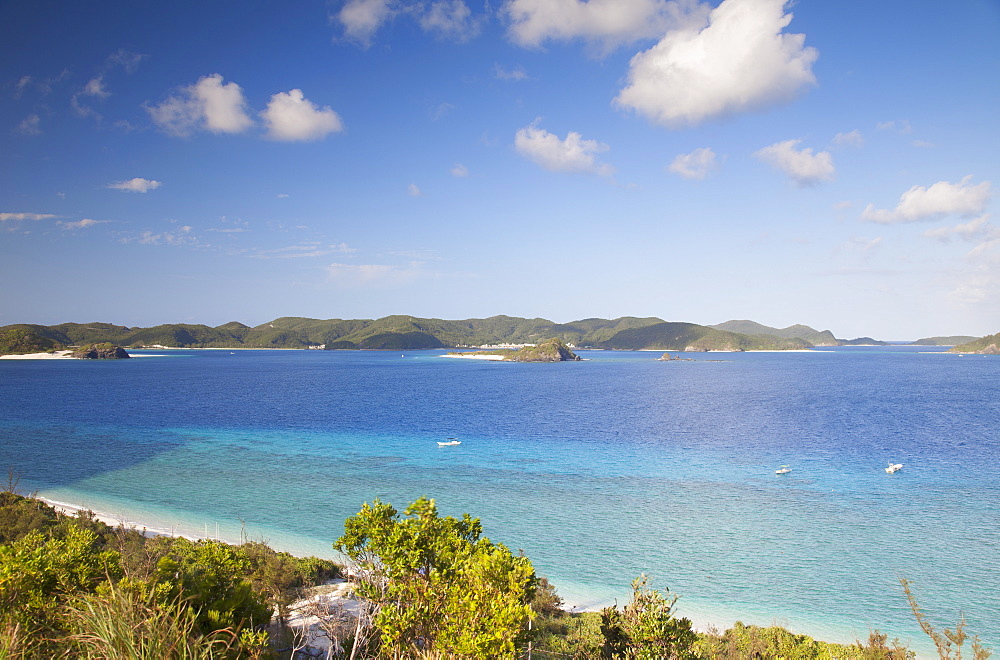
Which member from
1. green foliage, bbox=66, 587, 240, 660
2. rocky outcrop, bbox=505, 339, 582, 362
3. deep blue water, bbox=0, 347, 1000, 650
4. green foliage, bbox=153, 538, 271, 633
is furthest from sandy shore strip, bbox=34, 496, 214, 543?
rocky outcrop, bbox=505, 339, 582, 362

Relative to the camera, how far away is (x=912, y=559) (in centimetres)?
2086

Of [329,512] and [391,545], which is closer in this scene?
[391,545]

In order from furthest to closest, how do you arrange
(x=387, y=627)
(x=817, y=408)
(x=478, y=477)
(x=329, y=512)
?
(x=817, y=408), (x=478, y=477), (x=329, y=512), (x=387, y=627)

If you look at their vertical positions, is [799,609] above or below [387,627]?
below

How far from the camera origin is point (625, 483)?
31.6 metres

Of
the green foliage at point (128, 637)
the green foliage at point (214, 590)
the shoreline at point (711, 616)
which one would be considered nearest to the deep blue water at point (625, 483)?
the shoreline at point (711, 616)

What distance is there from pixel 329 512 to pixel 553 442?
22240 mm

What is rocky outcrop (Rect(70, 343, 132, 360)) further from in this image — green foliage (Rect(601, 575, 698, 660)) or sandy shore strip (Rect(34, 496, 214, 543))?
green foliage (Rect(601, 575, 698, 660))

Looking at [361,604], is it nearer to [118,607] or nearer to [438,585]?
[438,585]

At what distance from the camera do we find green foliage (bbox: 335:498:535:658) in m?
6.71

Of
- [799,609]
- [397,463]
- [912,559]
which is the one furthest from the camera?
[397,463]

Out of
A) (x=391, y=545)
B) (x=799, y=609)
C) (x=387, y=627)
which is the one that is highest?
(x=391, y=545)

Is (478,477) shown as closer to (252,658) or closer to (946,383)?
(252,658)

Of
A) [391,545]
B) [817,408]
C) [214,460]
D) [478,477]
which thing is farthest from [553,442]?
[817,408]
